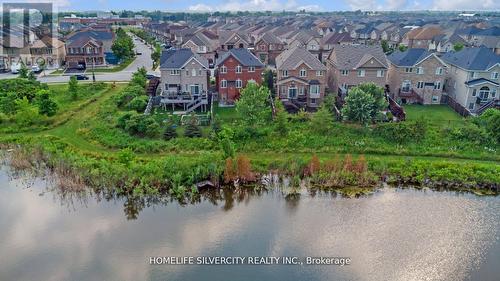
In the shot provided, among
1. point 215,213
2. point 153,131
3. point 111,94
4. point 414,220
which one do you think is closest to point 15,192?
point 153,131

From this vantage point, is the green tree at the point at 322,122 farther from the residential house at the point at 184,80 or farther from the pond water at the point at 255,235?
the residential house at the point at 184,80

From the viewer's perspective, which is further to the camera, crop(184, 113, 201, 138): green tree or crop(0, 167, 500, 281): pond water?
crop(184, 113, 201, 138): green tree

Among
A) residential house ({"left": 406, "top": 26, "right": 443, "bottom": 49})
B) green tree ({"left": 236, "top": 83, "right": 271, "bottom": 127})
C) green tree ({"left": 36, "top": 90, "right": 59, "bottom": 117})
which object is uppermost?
residential house ({"left": 406, "top": 26, "right": 443, "bottom": 49})

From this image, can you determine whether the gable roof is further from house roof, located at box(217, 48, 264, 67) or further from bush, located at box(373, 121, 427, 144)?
house roof, located at box(217, 48, 264, 67)

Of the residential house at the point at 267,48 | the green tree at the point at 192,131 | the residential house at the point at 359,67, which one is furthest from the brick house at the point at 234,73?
the residential house at the point at 267,48

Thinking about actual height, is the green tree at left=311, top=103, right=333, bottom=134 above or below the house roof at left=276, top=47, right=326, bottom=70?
below

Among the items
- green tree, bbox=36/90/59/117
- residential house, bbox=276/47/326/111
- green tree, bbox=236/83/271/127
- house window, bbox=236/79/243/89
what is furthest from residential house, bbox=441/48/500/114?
green tree, bbox=36/90/59/117

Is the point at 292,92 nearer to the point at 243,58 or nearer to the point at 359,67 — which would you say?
the point at 243,58
